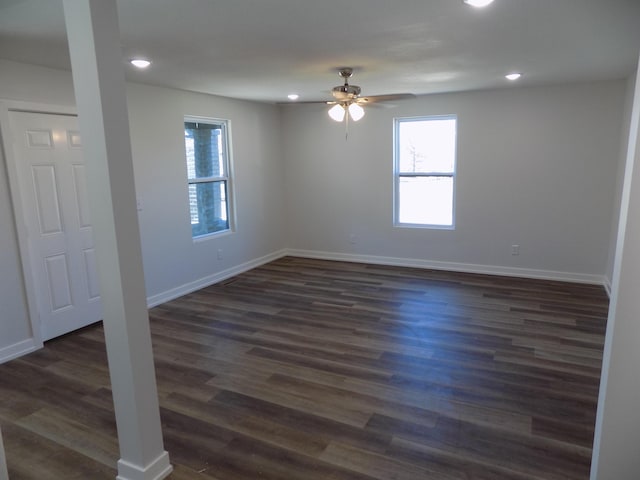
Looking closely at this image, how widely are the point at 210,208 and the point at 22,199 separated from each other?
2.35 m

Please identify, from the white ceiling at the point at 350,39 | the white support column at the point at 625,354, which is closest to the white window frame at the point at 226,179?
the white ceiling at the point at 350,39

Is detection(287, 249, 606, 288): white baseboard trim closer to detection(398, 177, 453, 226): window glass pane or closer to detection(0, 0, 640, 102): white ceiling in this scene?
detection(398, 177, 453, 226): window glass pane

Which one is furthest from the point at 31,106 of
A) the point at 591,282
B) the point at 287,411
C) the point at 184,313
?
the point at 591,282

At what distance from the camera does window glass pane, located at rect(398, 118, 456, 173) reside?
582cm

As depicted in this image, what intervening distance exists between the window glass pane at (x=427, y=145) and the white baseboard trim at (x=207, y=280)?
8.07 ft

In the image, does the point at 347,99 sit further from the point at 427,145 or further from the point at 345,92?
the point at 427,145

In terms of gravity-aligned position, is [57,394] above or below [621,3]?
below

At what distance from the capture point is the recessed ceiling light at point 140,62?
136 inches

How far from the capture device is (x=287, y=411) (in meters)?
2.75

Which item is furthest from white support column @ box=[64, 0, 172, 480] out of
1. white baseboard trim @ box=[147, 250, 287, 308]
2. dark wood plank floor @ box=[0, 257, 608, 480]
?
white baseboard trim @ box=[147, 250, 287, 308]

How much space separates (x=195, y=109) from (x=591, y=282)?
5235 millimetres

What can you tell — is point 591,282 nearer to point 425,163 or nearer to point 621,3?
point 425,163

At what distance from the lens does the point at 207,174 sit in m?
5.62

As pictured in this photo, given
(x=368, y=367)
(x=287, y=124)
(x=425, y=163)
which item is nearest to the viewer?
(x=368, y=367)
